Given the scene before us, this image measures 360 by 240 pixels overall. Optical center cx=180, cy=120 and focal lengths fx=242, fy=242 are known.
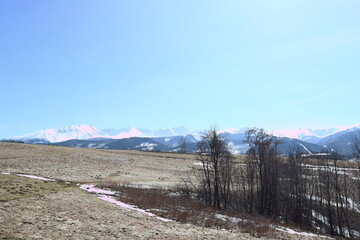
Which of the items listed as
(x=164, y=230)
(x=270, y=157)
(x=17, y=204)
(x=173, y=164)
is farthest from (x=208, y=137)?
(x=173, y=164)

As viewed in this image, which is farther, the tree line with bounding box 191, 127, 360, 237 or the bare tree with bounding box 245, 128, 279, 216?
the bare tree with bounding box 245, 128, 279, 216

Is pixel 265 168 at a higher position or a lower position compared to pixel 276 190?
higher

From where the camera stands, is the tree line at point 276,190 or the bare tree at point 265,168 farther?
the bare tree at point 265,168

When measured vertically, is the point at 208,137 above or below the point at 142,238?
above

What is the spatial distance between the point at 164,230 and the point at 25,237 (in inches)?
335

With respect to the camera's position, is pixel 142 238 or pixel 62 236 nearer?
pixel 62 236

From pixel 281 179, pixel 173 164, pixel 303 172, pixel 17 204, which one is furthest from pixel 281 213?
pixel 17 204

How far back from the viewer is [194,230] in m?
18.2

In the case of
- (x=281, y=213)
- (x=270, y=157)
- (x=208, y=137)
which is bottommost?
(x=281, y=213)

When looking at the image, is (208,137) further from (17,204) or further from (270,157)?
(17,204)

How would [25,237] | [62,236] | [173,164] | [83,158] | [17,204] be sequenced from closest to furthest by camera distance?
[25,237], [62,236], [17,204], [83,158], [173,164]

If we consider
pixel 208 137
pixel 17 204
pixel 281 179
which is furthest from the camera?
pixel 281 179

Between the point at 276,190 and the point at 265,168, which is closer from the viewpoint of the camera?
the point at 265,168

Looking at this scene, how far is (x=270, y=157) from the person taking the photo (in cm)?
5034
